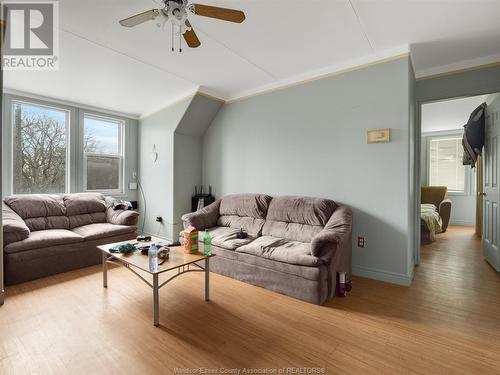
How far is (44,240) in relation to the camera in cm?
293

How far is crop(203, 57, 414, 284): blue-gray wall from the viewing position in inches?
106

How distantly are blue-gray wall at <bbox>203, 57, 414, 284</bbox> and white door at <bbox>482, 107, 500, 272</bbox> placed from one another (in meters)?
1.19

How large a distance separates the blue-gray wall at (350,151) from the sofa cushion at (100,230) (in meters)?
1.93

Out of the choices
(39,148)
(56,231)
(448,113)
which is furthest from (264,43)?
(448,113)

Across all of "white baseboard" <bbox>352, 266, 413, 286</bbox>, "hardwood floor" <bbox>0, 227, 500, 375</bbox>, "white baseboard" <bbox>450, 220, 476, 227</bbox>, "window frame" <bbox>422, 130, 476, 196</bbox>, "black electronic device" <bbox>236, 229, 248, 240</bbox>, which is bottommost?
"hardwood floor" <bbox>0, 227, 500, 375</bbox>

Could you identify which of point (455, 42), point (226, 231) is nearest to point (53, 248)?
point (226, 231)

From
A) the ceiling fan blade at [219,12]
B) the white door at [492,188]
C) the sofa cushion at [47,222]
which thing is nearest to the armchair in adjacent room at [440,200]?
the white door at [492,188]

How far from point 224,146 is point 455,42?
10.7 ft

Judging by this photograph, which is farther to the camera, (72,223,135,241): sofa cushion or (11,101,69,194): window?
(11,101,69,194): window

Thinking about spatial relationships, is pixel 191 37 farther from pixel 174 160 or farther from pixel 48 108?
pixel 48 108

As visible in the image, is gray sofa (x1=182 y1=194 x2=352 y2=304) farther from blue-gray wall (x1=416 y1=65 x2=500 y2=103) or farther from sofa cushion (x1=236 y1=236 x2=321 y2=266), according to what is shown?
blue-gray wall (x1=416 y1=65 x2=500 y2=103)

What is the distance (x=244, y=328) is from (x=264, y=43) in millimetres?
2726

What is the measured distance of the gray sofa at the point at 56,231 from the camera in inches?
108

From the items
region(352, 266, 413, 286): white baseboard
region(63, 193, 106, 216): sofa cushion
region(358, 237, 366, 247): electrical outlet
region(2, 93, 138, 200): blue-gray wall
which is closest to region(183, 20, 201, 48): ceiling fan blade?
region(358, 237, 366, 247): electrical outlet
